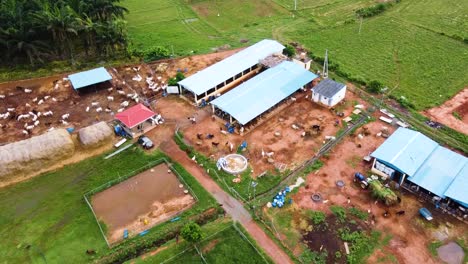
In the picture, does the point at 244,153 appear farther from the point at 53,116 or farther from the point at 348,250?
the point at 53,116

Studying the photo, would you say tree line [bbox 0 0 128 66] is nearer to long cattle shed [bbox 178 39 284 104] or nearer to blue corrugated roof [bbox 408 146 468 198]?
long cattle shed [bbox 178 39 284 104]

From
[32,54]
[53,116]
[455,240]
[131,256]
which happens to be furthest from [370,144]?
[32,54]

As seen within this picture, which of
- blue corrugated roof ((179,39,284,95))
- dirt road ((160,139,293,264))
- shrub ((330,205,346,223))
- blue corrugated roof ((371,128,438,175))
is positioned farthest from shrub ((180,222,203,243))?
blue corrugated roof ((179,39,284,95))

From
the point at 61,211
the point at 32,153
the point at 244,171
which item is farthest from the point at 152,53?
the point at 61,211

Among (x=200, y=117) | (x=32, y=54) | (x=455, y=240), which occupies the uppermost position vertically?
(x=32, y=54)

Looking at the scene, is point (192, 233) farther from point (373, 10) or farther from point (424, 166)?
point (373, 10)

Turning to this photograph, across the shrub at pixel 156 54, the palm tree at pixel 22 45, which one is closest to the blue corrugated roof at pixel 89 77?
the palm tree at pixel 22 45
